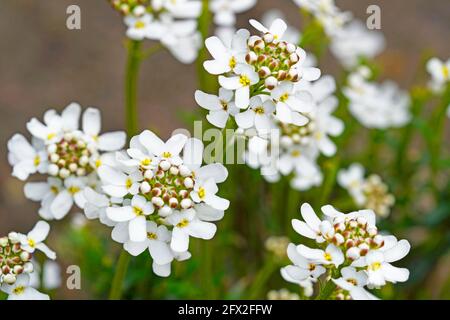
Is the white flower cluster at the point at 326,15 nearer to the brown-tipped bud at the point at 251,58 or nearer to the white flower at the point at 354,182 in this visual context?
the white flower at the point at 354,182

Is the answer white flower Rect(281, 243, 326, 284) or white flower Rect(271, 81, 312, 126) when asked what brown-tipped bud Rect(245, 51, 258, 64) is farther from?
white flower Rect(281, 243, 326, 284)

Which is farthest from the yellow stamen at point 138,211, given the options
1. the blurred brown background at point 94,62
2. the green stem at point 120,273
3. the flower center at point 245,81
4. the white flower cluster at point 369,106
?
the blurred brown background at point 94,62

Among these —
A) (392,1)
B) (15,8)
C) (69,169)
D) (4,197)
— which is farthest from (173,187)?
(392,1)

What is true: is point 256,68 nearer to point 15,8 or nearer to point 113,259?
point 113,259

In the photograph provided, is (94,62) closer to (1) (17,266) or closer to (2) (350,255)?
(1) (17,266)

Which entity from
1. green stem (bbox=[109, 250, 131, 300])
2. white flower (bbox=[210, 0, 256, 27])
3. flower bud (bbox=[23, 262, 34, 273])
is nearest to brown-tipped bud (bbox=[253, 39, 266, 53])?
green stem (bbox=[109, 250, 131, 300])
